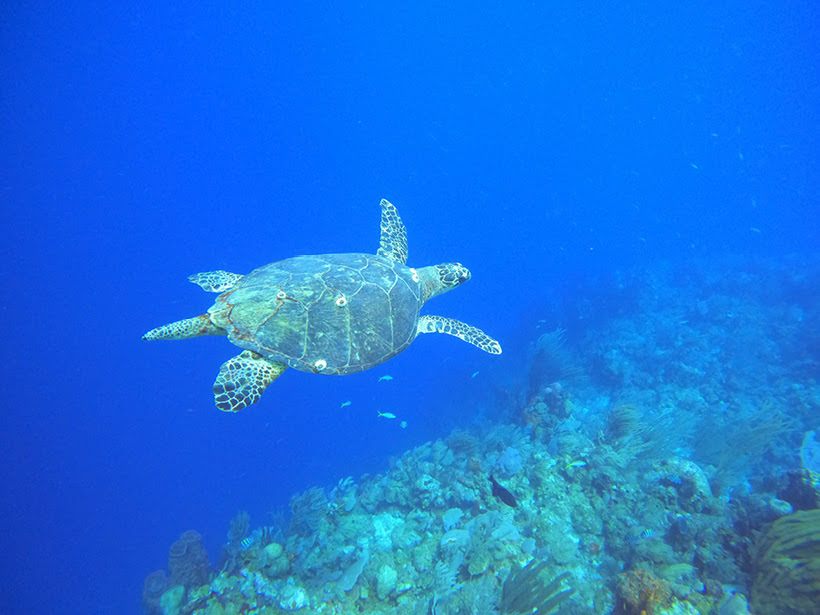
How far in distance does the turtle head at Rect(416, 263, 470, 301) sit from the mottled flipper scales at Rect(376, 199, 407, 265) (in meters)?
0.97

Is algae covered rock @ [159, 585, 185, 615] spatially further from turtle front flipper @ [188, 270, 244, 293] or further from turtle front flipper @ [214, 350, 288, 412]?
turtle front flipper @ [188, 270, 244, 293]

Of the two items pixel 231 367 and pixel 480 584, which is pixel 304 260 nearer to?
pixel 231 367

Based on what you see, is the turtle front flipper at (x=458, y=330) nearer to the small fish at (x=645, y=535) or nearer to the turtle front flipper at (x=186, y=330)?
the small fish at (x=645, y=535)

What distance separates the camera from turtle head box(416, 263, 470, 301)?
7066mm

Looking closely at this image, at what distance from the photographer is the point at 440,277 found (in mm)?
7227

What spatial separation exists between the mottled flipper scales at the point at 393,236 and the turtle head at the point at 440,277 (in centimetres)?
97

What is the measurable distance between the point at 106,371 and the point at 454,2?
85.4 metres

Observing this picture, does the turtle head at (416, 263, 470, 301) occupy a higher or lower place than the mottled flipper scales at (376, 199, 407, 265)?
lower

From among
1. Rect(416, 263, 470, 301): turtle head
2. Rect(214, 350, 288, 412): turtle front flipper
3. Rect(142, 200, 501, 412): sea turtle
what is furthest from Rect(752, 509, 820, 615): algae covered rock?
Rect(214, 350, 288, 412): turtle front flipper

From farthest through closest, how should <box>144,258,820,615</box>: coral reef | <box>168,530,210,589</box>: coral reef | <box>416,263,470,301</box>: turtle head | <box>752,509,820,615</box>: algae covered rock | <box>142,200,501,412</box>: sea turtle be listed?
<box>168,530,210,589</box>: coral reef → <box>416,263,470,301</box>: turtle head → <box>142,200,501,412</box>: sea turtle → <box>144,258,820,615</box>: coral reef → <box>752,509,820,615</box>: algae covered rock

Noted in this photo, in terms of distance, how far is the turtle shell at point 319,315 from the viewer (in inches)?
176

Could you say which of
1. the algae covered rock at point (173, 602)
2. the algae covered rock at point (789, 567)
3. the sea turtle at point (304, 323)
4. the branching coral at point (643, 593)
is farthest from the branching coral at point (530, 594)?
the algae covered rock at point (173, 602)

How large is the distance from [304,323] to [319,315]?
242 mm

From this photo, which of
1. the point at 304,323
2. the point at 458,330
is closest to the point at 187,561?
the point at 304,323
